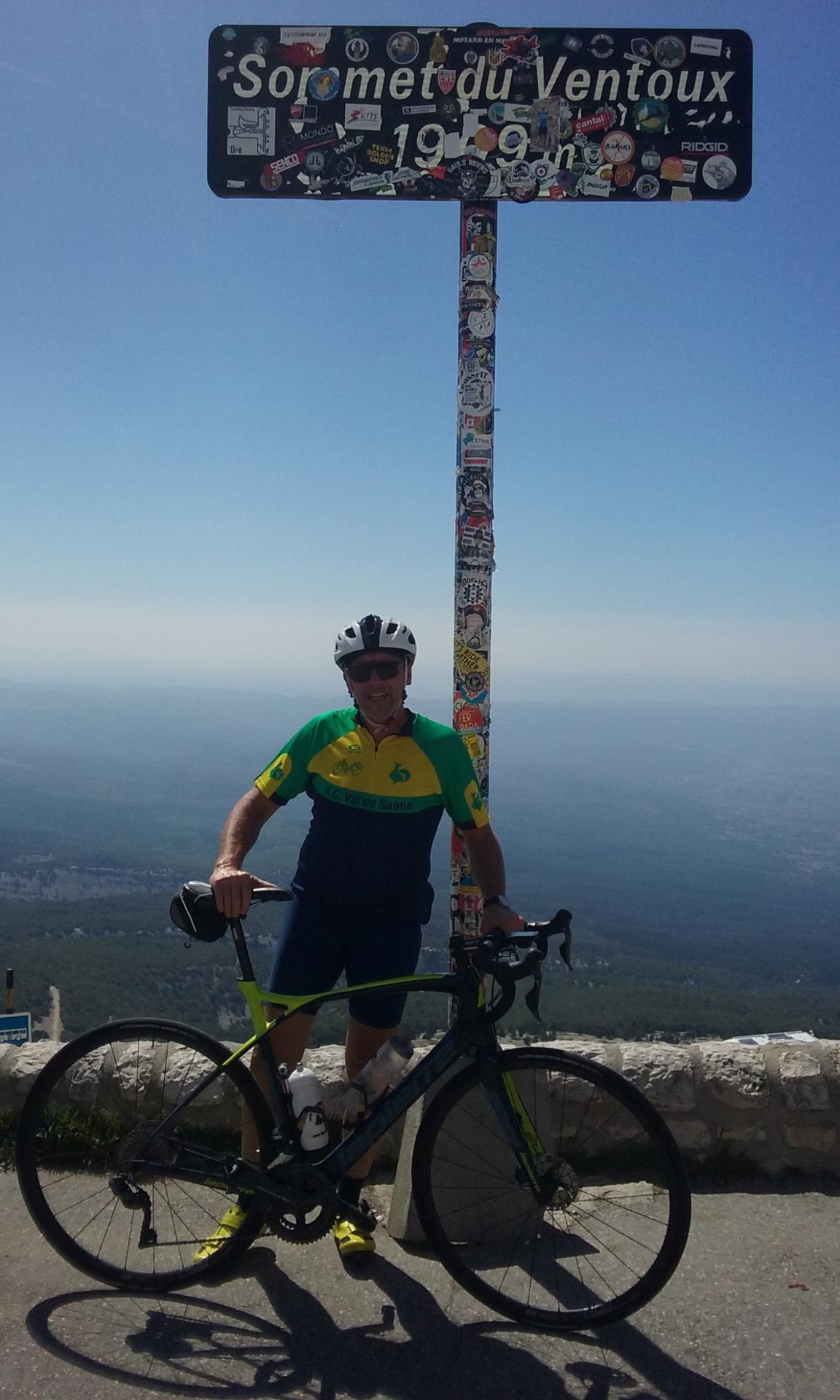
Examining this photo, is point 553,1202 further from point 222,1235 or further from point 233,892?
point 233,892

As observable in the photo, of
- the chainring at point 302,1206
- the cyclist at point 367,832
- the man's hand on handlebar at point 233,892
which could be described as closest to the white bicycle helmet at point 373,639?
the cyclist at point 367,832

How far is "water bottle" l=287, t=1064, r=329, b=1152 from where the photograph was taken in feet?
8.97

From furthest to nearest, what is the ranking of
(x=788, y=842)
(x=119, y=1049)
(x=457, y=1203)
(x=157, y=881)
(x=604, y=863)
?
1. (x=788, y=842)
2. (x=604, y=863)
3. (x=157, y=881)
4. (x=119, y=1049)
5. (x=457, y=1203)

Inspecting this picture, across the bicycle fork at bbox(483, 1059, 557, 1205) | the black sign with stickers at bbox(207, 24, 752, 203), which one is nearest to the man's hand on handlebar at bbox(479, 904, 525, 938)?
the bicycle fork at bbox(483, 1059, 557, 1205)

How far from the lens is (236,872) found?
2.81 m

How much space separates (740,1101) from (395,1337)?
1726mm

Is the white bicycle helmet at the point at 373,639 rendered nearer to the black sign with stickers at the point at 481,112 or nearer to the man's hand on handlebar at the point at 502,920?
the man's hand on handlebar at the point at 502,920

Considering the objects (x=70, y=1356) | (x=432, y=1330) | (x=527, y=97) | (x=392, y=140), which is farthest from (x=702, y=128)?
(x=70, y=1356)

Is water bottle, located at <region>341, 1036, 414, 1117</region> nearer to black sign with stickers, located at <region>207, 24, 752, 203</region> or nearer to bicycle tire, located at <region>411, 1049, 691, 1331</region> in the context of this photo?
bicycle tire, located at <region>411, 1049, 691, 1331</region>

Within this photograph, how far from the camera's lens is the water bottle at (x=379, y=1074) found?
9.02 feet

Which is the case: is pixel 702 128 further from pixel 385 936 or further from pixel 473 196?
pixel 385 936

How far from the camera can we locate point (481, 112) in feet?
11.6

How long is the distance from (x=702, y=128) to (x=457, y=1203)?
4.36 metres

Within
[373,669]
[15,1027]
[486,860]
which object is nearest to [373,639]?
[373,669]
